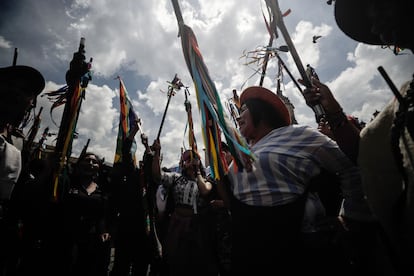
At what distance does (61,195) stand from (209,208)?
7.95 feet

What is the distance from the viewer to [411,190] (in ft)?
3.03

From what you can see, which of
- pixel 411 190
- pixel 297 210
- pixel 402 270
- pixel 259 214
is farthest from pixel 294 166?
pixel 402 270

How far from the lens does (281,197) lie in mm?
1316

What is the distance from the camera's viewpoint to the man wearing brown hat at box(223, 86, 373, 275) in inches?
49.1

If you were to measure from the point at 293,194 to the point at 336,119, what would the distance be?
2.23 feet

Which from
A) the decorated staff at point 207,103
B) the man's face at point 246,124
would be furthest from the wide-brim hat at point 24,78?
the man's face at point 246,124

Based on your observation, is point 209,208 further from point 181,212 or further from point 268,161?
point 268,161

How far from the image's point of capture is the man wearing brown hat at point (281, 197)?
1.25 m

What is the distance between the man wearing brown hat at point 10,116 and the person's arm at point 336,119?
259 cm

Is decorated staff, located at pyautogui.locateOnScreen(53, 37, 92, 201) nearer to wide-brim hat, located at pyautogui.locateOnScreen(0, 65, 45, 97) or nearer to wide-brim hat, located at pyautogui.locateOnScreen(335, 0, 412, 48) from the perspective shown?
wide-brim hat, located at pyautogui.locateOnScreen(0, 65, 45, 97)

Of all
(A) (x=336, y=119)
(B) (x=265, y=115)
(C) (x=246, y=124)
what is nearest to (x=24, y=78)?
(C) (x=246, y=124)

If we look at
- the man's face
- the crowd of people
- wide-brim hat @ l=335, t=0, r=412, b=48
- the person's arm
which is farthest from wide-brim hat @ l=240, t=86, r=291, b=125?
wide-brim hat @ l=335, t=0, r=412, b=48

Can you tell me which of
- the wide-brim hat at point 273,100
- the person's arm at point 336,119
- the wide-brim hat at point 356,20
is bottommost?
the person's arm at point 336,119

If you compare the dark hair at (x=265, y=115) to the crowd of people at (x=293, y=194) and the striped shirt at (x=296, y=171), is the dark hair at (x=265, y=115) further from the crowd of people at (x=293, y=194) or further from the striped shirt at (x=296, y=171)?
the striped shirt at (x=296, y=171)
